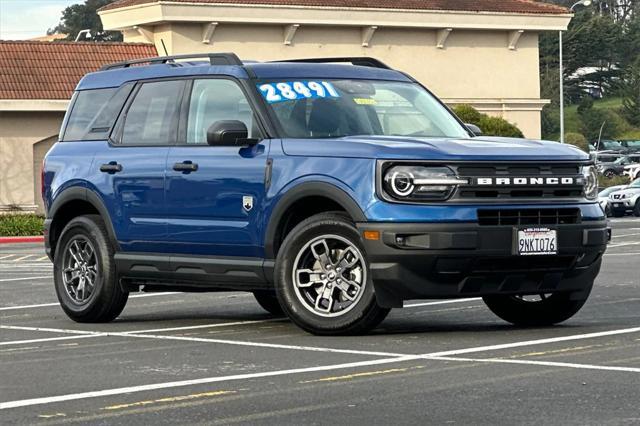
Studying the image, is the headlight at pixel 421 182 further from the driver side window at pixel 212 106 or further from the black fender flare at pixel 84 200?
the black fender flare at pixel 84 200

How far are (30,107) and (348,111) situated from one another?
3729 cm

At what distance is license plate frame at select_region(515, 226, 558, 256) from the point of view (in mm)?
11359

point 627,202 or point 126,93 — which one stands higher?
point 126,93

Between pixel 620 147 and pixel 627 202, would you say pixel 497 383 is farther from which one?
pixel 620 147

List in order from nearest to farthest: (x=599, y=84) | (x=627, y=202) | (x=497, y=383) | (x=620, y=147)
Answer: (x=497, y=383)
(x=627, y=202)
(x=620, y=147)
(x=599, y=84)

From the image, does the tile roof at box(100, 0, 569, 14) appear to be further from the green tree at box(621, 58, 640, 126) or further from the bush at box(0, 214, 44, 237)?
the green tree at box(621, 58, 640, 126)

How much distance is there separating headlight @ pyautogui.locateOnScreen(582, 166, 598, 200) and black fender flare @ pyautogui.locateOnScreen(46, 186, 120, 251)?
3808 mm

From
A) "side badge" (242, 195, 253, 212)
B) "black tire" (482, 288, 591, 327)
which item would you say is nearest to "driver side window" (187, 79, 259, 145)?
"side badge" (242, 195, 253, 212)

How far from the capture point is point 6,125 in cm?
4934

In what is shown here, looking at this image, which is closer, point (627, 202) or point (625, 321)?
point (625, 321)

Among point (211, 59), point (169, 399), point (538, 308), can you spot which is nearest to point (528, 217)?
point (538, 308)

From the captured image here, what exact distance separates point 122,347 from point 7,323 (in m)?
2.57

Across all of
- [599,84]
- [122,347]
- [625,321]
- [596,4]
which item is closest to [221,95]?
[122,347]

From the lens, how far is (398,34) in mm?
58000
